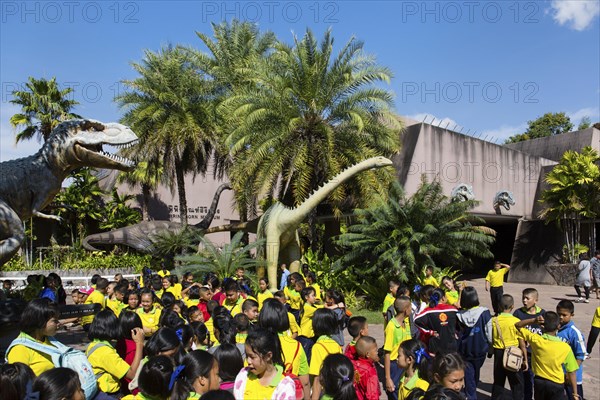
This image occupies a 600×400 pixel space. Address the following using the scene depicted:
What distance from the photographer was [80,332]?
30.5 ft

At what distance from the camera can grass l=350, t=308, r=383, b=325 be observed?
10.8 m

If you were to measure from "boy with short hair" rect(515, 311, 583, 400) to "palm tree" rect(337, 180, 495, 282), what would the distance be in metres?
7.17

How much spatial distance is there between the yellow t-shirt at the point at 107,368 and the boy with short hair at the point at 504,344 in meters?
3.33

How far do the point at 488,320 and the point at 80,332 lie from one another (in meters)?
7.57

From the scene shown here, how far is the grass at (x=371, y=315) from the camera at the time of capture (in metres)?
10.8

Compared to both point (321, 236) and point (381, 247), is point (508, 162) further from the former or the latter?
point (381, 247)

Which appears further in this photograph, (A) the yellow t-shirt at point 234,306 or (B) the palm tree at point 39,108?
(B) the palm tree at point 39,108

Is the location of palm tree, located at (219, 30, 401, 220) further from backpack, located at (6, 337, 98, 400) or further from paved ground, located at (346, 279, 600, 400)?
backpack, located at (6, 337, 98, 400)

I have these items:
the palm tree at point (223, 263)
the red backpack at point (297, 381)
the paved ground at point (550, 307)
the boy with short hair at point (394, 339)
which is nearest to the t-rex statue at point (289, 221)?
the palm tree at point (223, 263)

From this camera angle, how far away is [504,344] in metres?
4.66

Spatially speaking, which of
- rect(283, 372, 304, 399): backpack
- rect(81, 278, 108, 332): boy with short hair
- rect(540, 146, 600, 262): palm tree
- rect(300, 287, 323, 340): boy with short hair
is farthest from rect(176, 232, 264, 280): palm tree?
rect(540, 146, 600, 262): palm tree

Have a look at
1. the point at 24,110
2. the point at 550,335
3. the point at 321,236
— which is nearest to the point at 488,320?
the point at 550,335

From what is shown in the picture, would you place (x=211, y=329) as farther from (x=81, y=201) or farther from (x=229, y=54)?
(x=81, y=201)

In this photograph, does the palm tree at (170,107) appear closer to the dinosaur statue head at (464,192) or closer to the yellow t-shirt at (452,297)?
the dinosaur statue head at (464,192)
